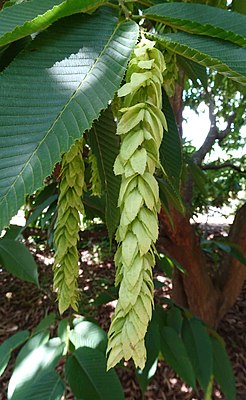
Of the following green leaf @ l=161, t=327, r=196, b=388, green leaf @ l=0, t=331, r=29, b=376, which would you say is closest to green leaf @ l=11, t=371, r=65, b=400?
green leaf @ l=0, t=331, r=29, b=376

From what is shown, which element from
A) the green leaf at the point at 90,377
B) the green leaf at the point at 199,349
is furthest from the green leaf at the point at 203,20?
the green leaf at the point at 199,349

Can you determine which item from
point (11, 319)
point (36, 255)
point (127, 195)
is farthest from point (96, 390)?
point (36, 255)

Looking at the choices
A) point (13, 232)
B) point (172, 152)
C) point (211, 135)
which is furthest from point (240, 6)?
point (211, 135)

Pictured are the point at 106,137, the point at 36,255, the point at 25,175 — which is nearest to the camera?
the point at 25,175

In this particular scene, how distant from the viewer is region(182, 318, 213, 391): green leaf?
1.76m

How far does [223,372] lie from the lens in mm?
1846

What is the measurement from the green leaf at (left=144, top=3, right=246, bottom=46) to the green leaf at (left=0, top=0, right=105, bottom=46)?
0.09 meters

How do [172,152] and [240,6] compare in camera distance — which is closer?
[172,152]

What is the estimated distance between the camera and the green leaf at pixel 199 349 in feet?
5.78

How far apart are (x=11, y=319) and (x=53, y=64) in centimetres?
374

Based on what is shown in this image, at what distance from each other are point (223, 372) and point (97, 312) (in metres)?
1.96

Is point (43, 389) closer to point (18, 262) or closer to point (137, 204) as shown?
point (18, 262)

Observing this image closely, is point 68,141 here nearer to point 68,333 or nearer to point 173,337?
point 68,333

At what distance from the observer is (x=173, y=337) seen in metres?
1.75
